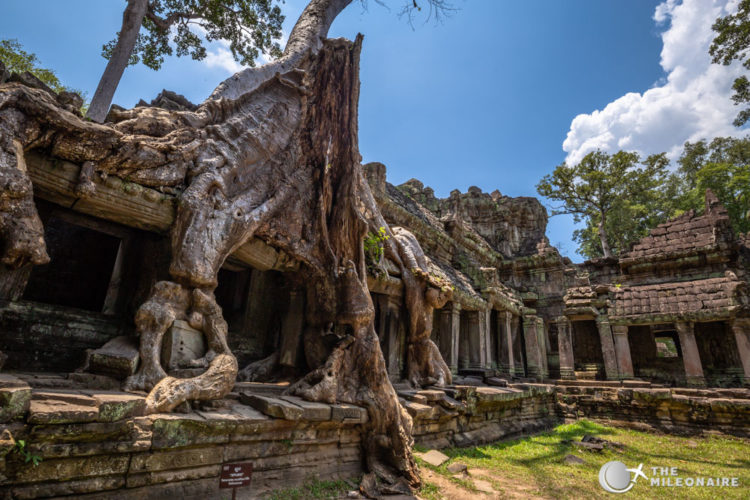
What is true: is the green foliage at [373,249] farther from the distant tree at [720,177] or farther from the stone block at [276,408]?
the distant tree at [720,177]

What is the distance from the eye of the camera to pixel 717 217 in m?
14.2

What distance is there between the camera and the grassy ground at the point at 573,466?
188 inches

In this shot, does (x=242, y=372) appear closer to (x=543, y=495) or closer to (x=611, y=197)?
(x=543, y=495)

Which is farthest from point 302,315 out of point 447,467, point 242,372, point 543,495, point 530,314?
point 530,314

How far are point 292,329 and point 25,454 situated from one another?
3.70 m

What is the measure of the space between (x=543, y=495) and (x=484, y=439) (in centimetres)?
249

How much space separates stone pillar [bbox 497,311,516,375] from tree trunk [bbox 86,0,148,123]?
1141cm

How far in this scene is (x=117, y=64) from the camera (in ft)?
26.1

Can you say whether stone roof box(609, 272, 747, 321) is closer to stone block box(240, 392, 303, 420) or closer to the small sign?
stone block box(240, 392, 303, 420)

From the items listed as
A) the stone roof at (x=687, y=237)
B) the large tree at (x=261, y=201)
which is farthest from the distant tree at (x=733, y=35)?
the large tree at (x=261, y=201)

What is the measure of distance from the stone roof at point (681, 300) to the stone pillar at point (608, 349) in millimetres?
372

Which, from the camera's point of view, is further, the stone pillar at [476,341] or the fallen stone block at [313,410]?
the stone pillar at [476,341]

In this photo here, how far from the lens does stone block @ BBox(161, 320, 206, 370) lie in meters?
3.75

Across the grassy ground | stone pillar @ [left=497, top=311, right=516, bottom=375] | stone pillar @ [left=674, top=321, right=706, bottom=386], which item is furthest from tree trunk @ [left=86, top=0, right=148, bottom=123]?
stone pillar @ [left=674, top=321, right=706, bottom=386]
